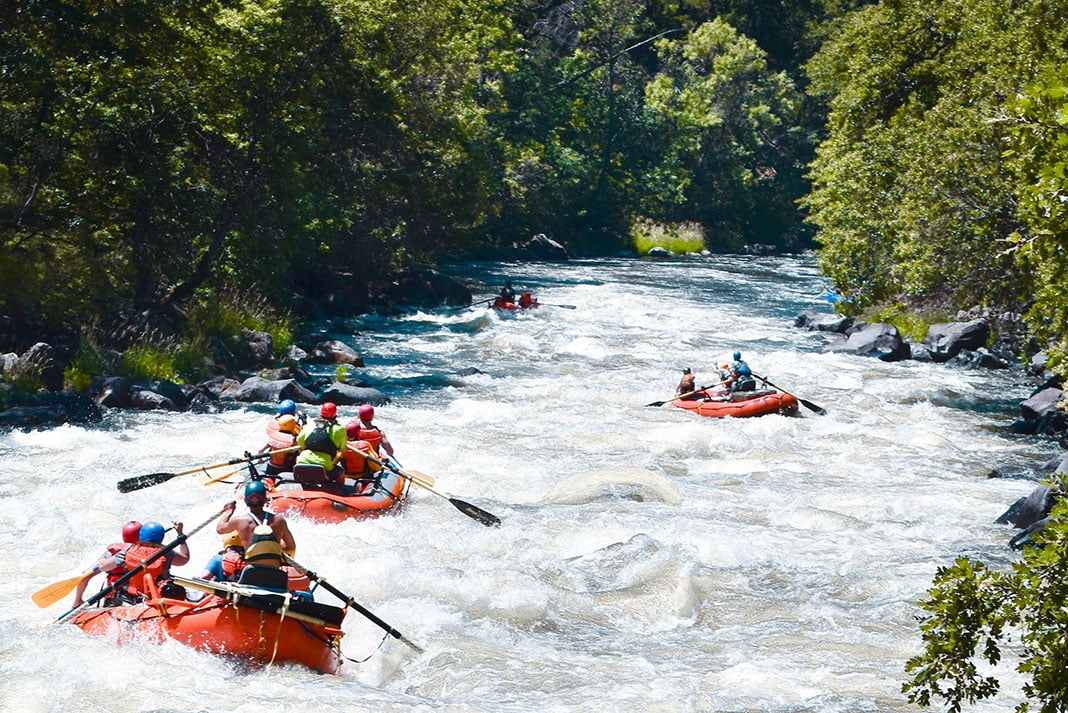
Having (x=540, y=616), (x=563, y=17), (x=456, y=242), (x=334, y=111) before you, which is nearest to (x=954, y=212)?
(x=540, y=616)

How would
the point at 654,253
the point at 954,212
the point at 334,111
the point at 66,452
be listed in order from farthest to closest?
the point at 654,253 < the point at 334,111 < the point at 954,212 < the point at 66,452

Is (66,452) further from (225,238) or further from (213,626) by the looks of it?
(225,238)

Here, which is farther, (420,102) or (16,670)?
(420,102)

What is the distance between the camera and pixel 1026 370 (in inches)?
931

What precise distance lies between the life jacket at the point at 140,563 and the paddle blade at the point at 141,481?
3.59 meters

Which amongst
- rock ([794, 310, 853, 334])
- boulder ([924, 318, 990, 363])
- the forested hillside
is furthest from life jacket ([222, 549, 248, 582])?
rock ([794, 310, 853, 334])

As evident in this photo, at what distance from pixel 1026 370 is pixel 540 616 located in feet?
53.2

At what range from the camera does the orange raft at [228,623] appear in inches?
350

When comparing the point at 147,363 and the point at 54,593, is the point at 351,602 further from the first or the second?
the point at 147,363

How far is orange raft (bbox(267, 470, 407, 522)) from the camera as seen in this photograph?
12.4m

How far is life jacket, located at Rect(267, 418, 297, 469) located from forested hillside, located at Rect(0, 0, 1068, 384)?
621cm

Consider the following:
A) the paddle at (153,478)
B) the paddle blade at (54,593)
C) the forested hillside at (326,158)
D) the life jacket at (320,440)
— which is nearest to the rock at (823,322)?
the forested hillside at (326,158)

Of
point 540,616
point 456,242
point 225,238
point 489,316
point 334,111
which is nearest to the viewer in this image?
point 540,616

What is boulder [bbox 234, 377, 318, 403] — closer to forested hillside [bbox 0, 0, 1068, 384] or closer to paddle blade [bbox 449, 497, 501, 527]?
forested hillside [bbox 0, 0, 1068, 384]
